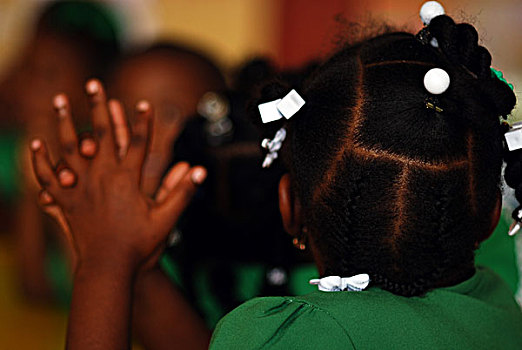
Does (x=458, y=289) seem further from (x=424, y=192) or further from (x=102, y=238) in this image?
(x=102, y=238)

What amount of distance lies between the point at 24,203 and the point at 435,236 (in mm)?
843

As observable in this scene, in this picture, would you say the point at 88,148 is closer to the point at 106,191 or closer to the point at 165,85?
the point at 106,191

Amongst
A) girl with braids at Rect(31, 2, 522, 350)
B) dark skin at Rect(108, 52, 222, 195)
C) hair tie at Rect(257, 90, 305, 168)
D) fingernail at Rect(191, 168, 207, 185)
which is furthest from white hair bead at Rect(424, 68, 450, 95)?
dark skin at Rect(108, 52, 222, 195)

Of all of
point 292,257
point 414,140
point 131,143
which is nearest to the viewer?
point 414,140

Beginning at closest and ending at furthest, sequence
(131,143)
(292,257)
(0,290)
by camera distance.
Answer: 1. (131,143)
2. (292,257)
3. (0,290)

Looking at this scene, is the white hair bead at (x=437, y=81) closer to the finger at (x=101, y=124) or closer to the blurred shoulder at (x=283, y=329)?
the blurred shoulder at (x=283, y=329)

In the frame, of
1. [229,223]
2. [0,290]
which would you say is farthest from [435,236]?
[0,290]

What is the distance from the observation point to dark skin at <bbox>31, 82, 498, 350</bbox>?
0.48 meters

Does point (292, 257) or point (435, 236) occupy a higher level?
point (435, 236)

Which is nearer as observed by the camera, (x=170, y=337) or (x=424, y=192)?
(x=424, y=192)

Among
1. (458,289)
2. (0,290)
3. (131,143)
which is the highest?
(131,143)

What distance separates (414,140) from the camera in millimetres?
429

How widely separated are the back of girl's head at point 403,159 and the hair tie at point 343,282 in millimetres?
19

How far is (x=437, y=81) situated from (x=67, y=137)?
332mm
